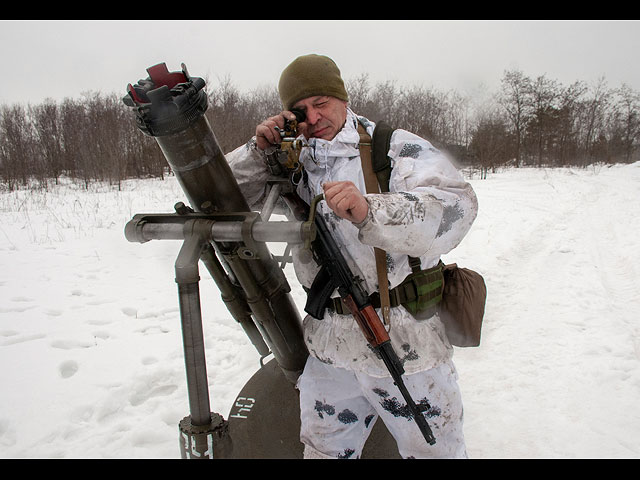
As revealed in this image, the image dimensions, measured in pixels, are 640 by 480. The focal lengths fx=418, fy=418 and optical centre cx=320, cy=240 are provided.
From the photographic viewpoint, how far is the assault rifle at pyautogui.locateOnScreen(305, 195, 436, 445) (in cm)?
157

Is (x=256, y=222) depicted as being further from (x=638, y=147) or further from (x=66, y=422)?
(x=638, y=147)

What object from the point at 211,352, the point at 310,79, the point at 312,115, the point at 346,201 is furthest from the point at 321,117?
the point at 211,352

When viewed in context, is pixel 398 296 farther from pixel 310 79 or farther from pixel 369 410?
pixel 310 79

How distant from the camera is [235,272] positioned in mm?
1618

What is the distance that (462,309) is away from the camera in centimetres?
181

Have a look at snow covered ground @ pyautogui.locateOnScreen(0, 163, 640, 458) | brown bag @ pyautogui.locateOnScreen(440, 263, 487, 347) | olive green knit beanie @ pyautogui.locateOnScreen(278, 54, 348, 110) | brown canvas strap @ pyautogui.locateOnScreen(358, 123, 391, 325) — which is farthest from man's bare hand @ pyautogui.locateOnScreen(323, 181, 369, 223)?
snow covered ground @ pyautogui.locateOnScreen(0, 163, 640, 458)

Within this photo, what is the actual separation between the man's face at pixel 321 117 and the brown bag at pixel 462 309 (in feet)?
2.78

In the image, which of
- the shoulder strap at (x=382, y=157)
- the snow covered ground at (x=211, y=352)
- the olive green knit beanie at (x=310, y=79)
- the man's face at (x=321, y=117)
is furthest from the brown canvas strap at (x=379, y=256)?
the snow covered ground at (x=211, y=352)

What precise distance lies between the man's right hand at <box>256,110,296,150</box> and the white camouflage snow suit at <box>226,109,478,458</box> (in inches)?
5.2

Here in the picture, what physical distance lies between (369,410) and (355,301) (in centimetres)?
62

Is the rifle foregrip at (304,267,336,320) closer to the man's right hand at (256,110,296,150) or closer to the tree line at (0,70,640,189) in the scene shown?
the man's right hand at (256,110,296,150)

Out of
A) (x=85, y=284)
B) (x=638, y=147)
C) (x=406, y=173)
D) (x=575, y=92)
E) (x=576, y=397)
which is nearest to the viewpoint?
(x=406, y=173)

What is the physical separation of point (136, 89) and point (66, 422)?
236 cm

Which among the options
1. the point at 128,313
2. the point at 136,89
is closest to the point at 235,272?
the point at 136,89
